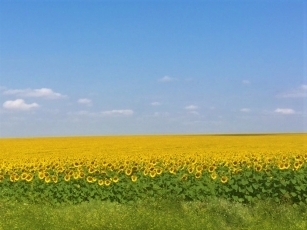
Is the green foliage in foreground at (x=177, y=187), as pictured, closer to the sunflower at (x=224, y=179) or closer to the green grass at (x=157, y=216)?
the sunflower at (x=224, y=179)

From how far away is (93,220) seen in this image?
1157 centimetres

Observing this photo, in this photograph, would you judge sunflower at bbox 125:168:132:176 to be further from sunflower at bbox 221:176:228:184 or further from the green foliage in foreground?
sunflower at bbox 221:176:228:184

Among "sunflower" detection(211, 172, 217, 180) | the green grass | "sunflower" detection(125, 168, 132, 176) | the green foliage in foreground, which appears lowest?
the green grass

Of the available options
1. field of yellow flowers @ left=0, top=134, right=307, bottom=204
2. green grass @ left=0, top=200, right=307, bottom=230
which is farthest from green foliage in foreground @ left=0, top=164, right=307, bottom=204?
green grass @ left=0, top=200, right=307, bottom=230

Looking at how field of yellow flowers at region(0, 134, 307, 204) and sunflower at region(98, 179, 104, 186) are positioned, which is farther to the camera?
sunflower at region(98, 179, 104, 186)

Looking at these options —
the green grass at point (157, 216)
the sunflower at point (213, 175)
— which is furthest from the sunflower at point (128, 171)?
the sunflower at point (213, 175)

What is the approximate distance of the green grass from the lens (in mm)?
11211

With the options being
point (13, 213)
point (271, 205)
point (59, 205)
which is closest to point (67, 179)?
point (59, 205)

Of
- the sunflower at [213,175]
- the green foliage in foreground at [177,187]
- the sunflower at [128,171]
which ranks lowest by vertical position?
the green foliage in foreground at [177,187]

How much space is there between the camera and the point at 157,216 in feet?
38.4

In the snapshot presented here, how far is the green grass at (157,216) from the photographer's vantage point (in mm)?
11211

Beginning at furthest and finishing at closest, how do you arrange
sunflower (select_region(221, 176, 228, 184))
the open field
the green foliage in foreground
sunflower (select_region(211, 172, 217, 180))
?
sunflower (select_region(211, 172, 217, 180)) → sunflower (select_region(221, 176, 228, 184)) → the green foliage in foreground → the open field

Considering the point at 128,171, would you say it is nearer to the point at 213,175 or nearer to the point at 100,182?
the point at 100,182

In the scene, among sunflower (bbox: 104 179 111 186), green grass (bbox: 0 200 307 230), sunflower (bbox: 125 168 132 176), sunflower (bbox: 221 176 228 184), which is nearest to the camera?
green grass (bbox: 0 200 307 230)
